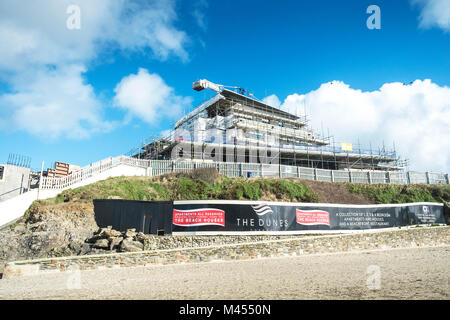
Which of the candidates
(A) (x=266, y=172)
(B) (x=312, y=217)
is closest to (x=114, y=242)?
(B) (x=312, y=217)

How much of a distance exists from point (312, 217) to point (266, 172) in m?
7.88

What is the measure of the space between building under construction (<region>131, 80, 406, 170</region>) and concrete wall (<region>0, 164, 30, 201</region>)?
15471 mm

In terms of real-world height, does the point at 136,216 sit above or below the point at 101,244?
above

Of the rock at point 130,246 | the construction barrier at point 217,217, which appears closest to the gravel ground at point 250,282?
the rock at point 130,246

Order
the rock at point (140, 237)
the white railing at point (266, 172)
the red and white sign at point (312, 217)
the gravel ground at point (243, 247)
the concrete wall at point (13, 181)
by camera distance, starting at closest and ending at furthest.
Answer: the gravel ground at point (243, 247)
the rock at point (140, 237)
the red and white sign at point (312, 217)
the concrete wall at point (13, 181)
the white railing at point (266, 172)

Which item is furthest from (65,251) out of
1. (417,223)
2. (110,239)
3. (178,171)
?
(417,223)

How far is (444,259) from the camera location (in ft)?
38.1

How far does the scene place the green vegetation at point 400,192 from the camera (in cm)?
2281

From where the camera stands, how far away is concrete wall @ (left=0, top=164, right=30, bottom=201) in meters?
18.7

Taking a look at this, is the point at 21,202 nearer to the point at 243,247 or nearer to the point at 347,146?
the point at 243,247

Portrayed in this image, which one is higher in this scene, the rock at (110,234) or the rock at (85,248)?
the rock at (110,234)

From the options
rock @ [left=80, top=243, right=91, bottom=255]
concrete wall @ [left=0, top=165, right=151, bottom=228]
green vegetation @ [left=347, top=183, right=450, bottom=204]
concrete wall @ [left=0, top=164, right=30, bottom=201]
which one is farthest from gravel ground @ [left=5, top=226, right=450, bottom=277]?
concrete wall @ [left=0, top=164, right=30, bottom=201]

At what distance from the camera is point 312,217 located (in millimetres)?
16234

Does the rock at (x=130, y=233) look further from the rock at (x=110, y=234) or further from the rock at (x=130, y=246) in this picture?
the rock at (x=130, y=246)
